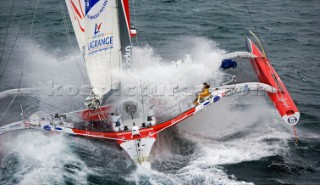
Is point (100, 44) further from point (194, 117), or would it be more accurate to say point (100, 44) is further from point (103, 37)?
point (194, 117)

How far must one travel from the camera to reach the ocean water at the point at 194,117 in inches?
383

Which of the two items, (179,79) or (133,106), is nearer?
(133,106)

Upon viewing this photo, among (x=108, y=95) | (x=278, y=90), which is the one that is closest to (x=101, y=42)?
(x=108, y=95)

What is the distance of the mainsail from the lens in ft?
32.3

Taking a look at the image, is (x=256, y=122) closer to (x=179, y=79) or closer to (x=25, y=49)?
(x=179, y=79)

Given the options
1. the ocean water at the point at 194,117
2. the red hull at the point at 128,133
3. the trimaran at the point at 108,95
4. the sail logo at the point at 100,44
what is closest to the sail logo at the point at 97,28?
the trimaran at the point at 108,95

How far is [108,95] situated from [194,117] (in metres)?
2.84

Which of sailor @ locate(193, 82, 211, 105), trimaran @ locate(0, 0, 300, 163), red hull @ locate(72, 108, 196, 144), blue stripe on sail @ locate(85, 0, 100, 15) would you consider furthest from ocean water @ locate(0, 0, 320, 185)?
sailor @ locate(193, 82, 211, 105)

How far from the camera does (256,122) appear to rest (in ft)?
39.4

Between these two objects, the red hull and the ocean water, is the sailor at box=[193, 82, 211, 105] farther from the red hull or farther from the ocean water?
the ocean water

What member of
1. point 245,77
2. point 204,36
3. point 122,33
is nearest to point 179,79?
point 245,77

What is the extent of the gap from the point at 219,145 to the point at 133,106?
2.57 meters

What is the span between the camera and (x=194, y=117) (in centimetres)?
1226

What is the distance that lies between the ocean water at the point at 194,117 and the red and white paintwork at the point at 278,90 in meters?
0.76
